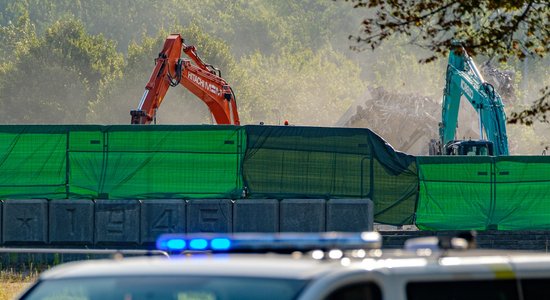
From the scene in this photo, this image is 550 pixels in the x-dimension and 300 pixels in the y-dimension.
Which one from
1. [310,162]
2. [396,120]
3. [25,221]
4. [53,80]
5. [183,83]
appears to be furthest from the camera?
[53,80]

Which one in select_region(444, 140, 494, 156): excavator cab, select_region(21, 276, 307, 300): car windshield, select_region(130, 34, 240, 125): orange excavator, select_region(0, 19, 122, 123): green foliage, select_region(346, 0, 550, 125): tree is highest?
select_region(0, 19, 122, 123): green foliage

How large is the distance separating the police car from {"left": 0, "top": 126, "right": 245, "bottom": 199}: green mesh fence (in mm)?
18987

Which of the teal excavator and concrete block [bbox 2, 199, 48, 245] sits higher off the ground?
the teal excavator

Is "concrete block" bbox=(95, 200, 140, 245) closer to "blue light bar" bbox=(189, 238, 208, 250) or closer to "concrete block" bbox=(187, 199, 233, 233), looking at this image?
"concrete block" bbox=(187, 199, 233, 233)

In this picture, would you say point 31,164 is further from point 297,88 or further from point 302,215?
point 297,88

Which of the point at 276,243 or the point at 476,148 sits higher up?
the point at 476,148

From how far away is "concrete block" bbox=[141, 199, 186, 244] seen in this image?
25.1m

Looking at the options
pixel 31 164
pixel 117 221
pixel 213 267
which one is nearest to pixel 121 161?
pixel 117 221

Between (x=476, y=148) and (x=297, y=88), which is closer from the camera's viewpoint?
(x=476, y=148)

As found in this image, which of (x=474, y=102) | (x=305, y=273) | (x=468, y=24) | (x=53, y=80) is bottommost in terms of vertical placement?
(x=305, y=273)

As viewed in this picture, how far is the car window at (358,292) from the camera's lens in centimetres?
545

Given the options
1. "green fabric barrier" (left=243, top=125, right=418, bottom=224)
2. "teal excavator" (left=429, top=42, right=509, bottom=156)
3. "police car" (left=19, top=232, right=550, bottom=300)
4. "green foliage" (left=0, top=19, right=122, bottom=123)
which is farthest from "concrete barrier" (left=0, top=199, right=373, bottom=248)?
"green foliage" (left=0, top=19, right=122, bottom=123)

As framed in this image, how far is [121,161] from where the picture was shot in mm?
25562

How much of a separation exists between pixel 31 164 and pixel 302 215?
5.00 metres
